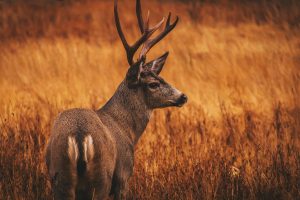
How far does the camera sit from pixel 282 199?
7199mm

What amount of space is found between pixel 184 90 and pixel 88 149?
7.68 m

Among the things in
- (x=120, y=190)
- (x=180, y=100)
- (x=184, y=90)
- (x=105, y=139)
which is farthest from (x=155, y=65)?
(x=184, y=90)

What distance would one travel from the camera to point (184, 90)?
13.4 meters

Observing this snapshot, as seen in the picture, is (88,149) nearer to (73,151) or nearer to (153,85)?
(73,151)

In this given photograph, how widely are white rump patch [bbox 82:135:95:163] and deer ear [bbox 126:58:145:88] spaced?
1.74 metres

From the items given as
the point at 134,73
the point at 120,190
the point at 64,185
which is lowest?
the point at 120,190

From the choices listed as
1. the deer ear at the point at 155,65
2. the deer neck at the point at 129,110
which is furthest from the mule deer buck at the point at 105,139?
the deer ear at the point at 155,65

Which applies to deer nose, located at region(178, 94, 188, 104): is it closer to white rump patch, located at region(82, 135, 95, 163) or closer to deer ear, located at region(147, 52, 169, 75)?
deer ear, located at region(147, 52, 169, 75)

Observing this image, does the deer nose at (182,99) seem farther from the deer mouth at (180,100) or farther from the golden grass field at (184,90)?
the golden grass field at (184,90)

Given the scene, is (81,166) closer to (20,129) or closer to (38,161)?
(38,161)

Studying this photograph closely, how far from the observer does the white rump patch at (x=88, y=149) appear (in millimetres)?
5773

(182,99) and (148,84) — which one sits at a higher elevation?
(148,84)

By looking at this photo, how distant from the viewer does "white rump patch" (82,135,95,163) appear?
18.9 ft

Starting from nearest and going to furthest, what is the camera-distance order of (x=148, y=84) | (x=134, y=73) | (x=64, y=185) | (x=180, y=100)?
(x=64, y=185)
(x=134, y=73)
(x=148, y=84)
(x=180, y=100)
